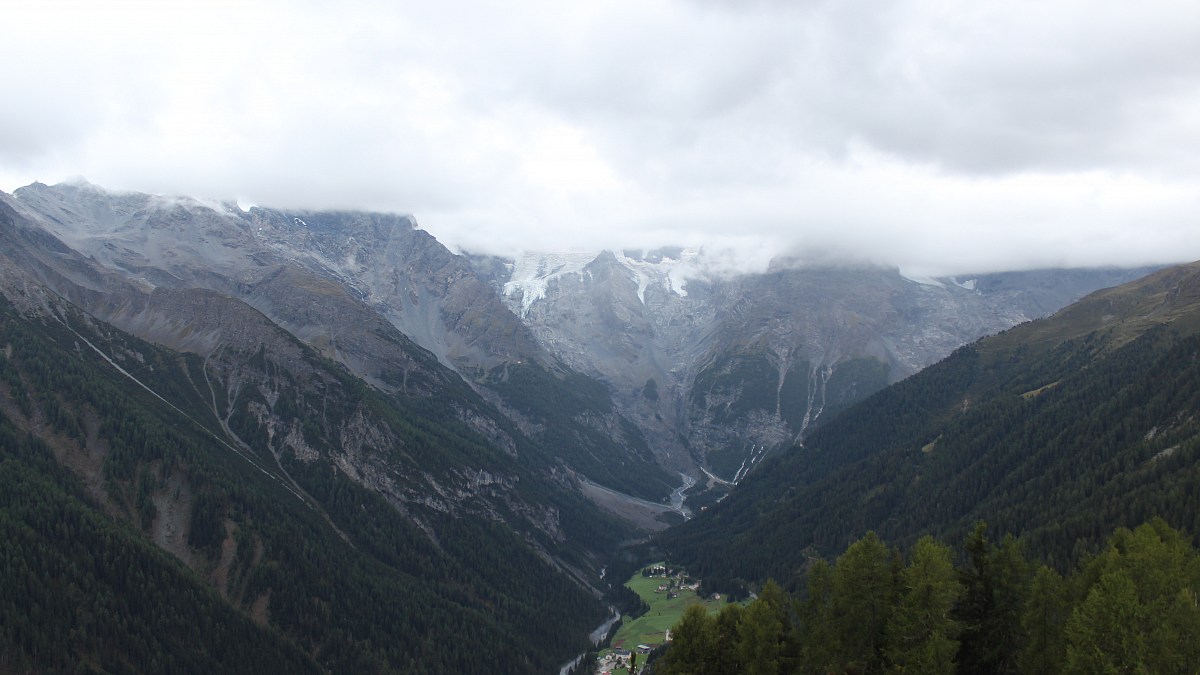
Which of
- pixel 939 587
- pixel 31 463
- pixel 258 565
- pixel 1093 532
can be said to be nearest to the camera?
pixel 939 587

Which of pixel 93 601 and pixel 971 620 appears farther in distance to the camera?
pixel 93 601

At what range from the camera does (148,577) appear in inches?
6029


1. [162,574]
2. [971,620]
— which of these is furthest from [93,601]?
[971,620]

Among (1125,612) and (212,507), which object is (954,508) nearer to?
(1125,612)

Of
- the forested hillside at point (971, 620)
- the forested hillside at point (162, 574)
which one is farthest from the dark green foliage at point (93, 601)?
the forested hillside at point (971, 620)

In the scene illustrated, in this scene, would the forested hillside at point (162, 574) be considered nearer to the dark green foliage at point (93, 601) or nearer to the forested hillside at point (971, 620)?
the dark green foliage at point (93, 601)

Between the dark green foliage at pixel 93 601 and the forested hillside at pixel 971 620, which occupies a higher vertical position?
the forested hillside at pixel 971 620

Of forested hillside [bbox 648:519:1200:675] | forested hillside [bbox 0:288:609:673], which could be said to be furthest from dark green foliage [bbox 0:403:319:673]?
forested hillside [bbox 648:519:1200:675]

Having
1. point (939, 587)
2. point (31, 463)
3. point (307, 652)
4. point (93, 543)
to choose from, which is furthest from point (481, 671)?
point (939, 587)

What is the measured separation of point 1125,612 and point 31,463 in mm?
198657

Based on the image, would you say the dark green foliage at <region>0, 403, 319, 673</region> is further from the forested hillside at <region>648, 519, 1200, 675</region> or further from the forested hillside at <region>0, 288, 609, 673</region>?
the forested hillside at <region>648, 519, 1200, 675</region>

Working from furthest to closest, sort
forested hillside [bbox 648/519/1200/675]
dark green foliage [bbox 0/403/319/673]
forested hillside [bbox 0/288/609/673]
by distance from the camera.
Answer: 1. forested hillside [bbox 0/288/609/673]
2. dark green foliage [bbox 0/403/319/673]
3. forested hillside [bbox 648/519/1200/675]

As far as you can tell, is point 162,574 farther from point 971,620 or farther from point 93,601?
point 971,620

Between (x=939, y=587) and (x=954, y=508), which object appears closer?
(x=939, y=587)
